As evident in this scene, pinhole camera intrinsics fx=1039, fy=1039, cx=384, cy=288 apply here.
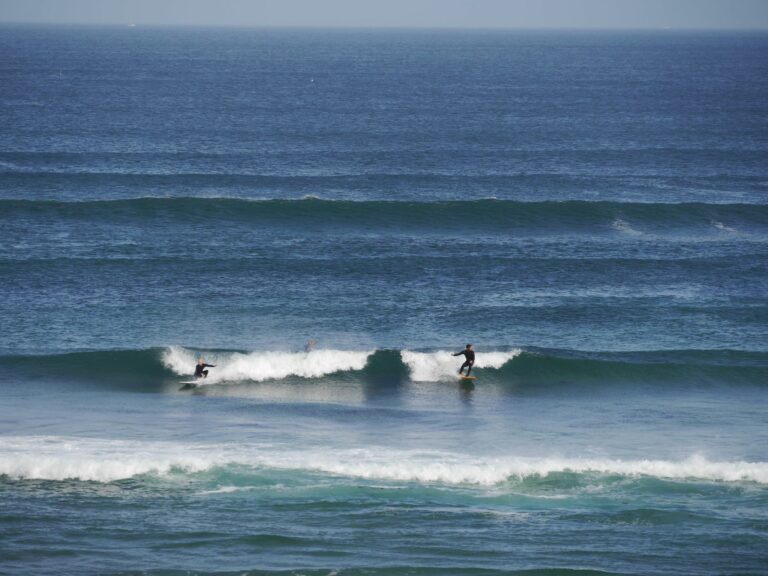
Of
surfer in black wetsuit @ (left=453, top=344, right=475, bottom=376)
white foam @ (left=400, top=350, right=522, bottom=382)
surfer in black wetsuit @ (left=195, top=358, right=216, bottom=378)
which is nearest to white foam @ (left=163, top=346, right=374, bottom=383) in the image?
surfer in black wetsuit @ (left=195, top=358, right=216, bottom=378)

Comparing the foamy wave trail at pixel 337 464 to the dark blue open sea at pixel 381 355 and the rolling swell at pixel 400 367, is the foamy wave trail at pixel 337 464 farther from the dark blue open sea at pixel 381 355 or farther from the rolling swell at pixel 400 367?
the rolling swell at pixel 400 367

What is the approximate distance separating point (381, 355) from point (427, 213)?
20078 millimetres

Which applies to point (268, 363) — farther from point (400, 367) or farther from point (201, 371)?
point (400, 367)

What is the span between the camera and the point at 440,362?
35156mm

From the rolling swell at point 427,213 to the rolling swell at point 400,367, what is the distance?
1770 cm

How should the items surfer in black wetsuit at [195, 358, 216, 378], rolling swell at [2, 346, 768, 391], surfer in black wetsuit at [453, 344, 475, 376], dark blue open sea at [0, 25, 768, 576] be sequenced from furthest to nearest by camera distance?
rolling swell at [2, 346, 768, 391], surfer in black wetsuit at [453, 344, 475, 376], surfer in black wetsuit at [195, 358, 216, 378], dark blue open sea at [0, 25, 768, 576]

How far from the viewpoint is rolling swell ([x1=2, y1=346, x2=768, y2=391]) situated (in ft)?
113

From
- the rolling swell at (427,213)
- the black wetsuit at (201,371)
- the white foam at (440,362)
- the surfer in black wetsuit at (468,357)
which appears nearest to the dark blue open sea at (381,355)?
the white foam at (440,362)

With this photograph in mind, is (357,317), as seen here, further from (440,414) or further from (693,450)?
(693,450)

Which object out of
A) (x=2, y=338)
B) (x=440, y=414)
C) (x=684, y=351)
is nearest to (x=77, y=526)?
(x=440, y=414)

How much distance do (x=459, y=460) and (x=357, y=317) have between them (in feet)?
43.1

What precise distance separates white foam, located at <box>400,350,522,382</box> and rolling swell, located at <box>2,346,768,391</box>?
0.03m

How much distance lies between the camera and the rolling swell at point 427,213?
52844 millimetres

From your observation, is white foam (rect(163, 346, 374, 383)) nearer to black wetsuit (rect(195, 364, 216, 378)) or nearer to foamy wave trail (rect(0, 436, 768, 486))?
black wetsuit (rect(195, 364, 216, 378))
